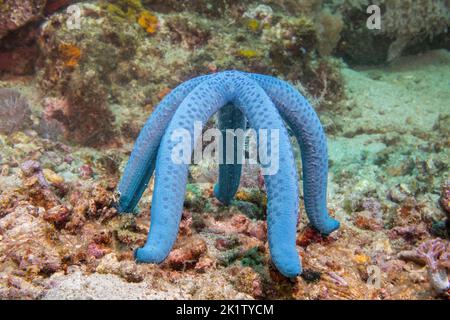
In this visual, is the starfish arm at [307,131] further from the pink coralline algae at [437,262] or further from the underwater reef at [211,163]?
the pink coralline algae at [437,262]

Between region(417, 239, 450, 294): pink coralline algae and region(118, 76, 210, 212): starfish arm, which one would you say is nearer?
region(417, 239, 450, 294): pink coralline algae

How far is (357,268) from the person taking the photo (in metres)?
2.71

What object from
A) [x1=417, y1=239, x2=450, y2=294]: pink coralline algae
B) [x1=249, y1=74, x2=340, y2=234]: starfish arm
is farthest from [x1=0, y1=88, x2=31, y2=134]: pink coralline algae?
[x1=417, y1=239, x2=450, y2=294]: pink coralline algae

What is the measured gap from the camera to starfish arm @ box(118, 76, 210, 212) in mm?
2756

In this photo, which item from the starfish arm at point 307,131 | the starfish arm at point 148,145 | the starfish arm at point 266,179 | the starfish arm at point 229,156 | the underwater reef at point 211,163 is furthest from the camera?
the starfish arm at point 229,156

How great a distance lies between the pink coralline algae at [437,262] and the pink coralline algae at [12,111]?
559 cm

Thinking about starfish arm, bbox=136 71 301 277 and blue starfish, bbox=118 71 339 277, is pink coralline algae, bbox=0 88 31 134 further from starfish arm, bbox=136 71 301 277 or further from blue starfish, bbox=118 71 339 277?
starfish arm, bbox=136 71 301 277

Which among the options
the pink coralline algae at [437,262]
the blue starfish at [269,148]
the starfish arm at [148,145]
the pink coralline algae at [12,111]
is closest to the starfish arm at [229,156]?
the blue starfish at [269,148]

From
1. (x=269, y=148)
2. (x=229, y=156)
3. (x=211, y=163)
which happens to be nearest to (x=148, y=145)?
(x=229, y=156)

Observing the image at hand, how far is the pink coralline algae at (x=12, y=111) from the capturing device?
5715mm
